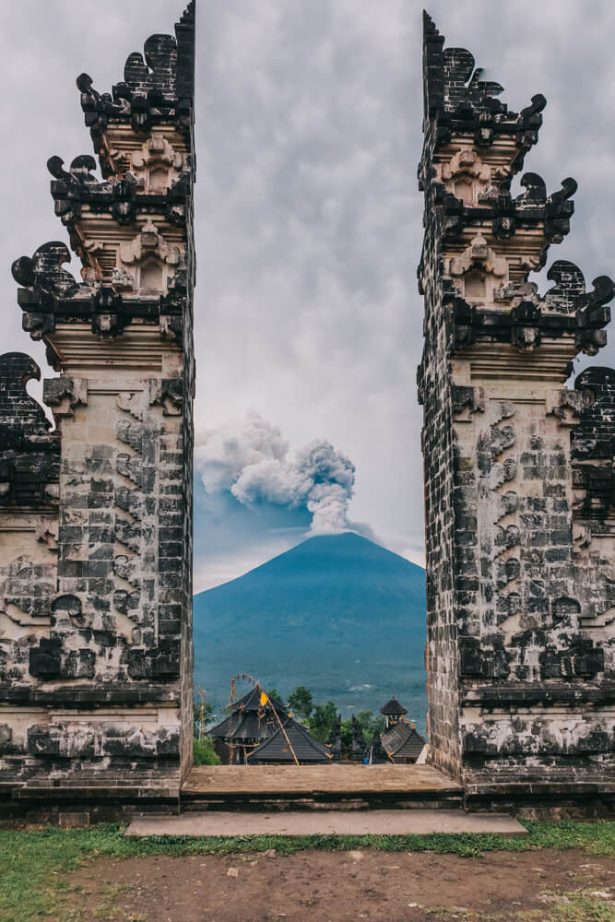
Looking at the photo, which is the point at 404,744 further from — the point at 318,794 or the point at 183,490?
the point at 183,490

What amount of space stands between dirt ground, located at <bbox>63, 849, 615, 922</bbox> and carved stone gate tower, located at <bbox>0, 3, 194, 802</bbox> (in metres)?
1.96

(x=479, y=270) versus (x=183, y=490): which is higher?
(x=479, y=270)

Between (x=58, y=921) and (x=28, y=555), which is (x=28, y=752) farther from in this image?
(x=58, y=921)

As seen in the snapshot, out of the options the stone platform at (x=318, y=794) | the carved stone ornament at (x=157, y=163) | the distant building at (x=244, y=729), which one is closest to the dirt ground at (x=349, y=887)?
the stone platform at (x=318, y=794)

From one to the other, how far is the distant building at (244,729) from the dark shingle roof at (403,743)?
4768mm

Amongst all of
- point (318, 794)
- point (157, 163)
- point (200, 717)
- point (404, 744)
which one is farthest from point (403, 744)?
point (157, 163)

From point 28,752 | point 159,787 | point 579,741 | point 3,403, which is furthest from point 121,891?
point 3,403

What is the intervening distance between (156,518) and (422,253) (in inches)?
248

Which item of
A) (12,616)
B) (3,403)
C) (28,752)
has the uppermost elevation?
(3,403)

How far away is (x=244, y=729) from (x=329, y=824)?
25.8 meters

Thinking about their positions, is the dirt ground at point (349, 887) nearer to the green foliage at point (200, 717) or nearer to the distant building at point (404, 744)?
the distant building at point (404, 744)

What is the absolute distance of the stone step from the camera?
895cm

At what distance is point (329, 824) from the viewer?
9.26 meters

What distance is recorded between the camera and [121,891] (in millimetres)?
7309
